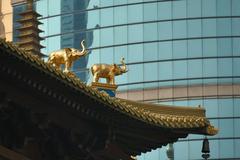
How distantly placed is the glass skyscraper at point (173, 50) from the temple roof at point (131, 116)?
50.4 meters

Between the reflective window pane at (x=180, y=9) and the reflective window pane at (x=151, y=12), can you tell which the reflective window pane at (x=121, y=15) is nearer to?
the reflective window pane at (x=151, y=12)

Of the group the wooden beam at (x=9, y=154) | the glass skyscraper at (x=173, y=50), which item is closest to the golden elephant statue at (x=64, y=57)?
the wooden beam at (x=9, y=154)

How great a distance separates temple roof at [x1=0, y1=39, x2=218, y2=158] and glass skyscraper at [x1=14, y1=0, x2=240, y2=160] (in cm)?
5044

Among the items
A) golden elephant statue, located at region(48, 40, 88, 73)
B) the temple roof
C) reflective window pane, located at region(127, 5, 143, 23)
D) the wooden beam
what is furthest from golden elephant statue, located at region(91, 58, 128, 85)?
reflective window pane, located at region(127, 5, 143, 23)

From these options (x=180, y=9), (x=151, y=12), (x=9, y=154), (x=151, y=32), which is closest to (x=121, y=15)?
(x=151, y=12)

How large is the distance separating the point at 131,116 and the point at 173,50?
182 ft

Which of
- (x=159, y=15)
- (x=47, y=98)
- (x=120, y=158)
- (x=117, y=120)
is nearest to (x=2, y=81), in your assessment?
(x=47, y=98)

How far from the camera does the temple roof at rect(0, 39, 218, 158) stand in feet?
77.5

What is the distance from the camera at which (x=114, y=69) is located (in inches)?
1064

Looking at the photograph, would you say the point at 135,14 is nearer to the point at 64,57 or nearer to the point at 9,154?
the point at 64,57

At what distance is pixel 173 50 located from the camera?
A: 80750 mm

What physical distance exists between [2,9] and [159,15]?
10.7 metres

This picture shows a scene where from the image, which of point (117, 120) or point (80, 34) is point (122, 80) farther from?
point (117, 120)

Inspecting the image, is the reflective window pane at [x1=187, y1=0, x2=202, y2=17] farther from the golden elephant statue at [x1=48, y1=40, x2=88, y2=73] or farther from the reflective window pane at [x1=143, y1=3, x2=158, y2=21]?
the golden elephant statue at [x1=48, y1=40, x2=88, y2=73]
